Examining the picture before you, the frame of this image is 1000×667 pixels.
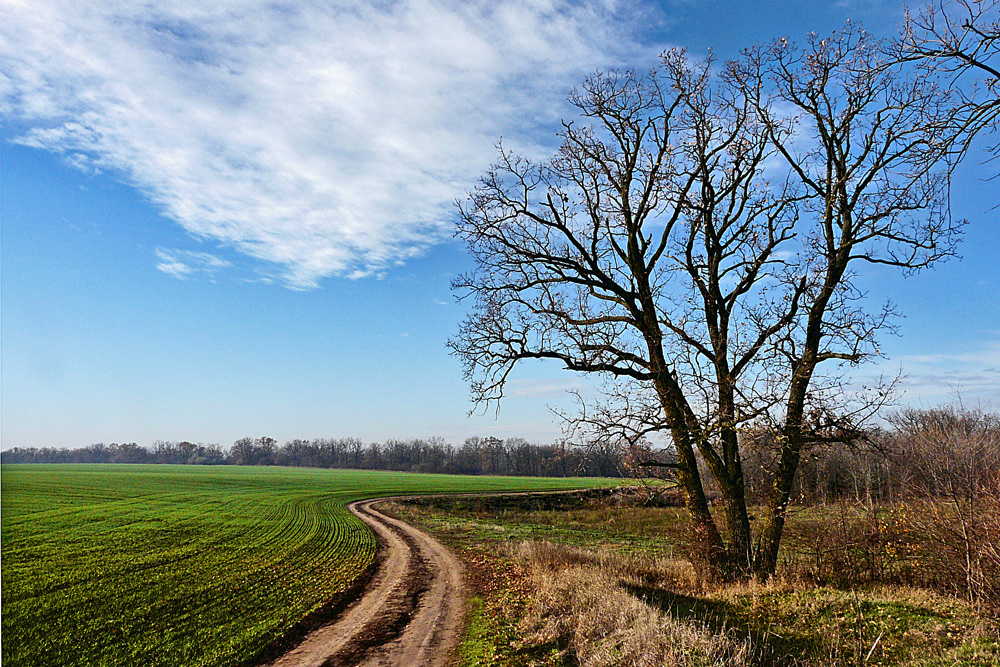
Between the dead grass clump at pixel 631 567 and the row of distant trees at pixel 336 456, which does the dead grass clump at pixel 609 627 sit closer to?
the dead grass clump at pixel 631 567

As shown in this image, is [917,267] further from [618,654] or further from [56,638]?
[56,638]

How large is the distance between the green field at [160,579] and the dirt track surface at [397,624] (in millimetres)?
952

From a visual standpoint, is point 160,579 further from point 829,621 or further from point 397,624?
point 829,621

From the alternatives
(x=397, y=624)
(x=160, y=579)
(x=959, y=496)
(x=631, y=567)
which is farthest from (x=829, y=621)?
(x=160, y=579)

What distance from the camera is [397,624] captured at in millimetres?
11984

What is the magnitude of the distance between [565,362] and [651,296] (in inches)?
130

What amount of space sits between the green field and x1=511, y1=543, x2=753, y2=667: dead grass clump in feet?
18.5

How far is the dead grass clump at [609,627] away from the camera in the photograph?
7879 mm

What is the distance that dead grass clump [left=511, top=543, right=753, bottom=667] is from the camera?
788cm

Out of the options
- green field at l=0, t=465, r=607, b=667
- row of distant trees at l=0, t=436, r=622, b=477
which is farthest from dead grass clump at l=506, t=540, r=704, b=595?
row of distant trees at l=0, t=436, r=622, b=477

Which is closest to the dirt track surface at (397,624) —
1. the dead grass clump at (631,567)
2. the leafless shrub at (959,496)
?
the dead grass clump at (631,567)

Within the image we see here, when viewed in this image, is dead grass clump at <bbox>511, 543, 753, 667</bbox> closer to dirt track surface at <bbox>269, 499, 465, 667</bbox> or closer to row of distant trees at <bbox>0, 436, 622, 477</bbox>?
dirt track surface at <bbox>269, 499, 465, 667</bbox>

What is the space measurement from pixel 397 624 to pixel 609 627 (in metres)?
5.01

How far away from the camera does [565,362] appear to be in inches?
588
